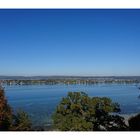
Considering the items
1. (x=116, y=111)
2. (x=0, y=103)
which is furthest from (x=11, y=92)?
(x=116, y=111)

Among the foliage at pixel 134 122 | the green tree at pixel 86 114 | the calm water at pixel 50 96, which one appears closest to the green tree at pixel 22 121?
the calm water at pixel 50 96

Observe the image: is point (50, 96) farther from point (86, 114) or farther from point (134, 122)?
point (134, 122)

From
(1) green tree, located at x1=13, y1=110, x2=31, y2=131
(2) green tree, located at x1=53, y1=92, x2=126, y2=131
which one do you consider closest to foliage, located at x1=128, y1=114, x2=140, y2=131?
(2) green tree, located at x1=53, y1=92, x2=126, y2=131

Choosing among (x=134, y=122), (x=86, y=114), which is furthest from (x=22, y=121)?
(x=134, y=122)

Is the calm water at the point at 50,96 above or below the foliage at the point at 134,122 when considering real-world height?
above

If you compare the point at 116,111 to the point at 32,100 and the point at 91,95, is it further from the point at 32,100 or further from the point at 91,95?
the point at 32,100

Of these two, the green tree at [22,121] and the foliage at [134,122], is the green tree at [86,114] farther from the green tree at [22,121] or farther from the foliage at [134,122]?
the green tree at [22,121]

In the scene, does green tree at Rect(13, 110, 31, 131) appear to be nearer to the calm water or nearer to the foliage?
the calm water
